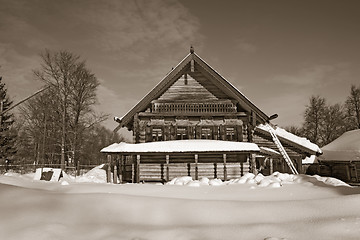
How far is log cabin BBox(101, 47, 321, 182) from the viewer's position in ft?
54.5

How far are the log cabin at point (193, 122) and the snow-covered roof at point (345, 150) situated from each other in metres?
6.35

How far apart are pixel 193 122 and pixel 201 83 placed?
3005 mm

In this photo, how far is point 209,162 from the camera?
1680 cm

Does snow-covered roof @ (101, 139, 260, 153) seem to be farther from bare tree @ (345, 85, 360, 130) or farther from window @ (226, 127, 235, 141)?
bare tree @ (345, 85, 360, 130)

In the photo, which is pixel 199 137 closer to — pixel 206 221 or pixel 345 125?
pixel 206 221

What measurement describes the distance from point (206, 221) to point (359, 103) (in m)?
41.2

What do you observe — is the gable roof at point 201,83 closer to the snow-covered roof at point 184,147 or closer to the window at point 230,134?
the window at point 230,134

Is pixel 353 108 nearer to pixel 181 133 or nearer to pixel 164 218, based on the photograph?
pixel 181 133

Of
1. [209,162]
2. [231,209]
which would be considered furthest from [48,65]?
[231,209]

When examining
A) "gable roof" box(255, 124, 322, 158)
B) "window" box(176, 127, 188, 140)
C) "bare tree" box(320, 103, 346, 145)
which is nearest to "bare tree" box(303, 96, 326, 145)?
"bare tree" box(320, 103, 346, 145)

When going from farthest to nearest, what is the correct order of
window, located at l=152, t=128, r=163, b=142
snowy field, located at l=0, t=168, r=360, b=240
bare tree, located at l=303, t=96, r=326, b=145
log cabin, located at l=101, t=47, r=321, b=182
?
bare tree, located at l=303, t=96, r=326, b=145 → window, located at l=152, t=128, r=163, b=142 → log cabin, located at l=101, t=47, r=321, b=182 → snowy field, located at l=0, t=168, r=360, b=240

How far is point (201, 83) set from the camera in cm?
1833

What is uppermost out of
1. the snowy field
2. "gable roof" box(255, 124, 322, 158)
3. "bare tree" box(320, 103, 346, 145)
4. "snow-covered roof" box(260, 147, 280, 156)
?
"bare tree" box(320, 103, 346, 145)

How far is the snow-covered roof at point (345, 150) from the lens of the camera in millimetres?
22812
